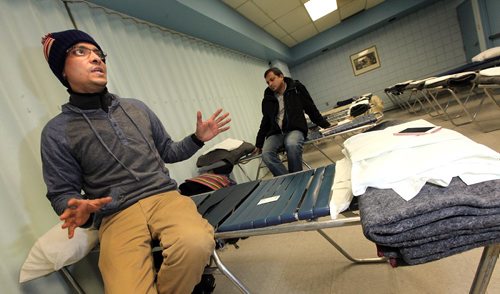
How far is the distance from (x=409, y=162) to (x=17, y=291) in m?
1.88

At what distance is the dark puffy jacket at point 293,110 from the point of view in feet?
8.71

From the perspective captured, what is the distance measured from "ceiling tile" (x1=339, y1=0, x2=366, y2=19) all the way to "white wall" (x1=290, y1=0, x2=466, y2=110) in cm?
147

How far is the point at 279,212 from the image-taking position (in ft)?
3.45

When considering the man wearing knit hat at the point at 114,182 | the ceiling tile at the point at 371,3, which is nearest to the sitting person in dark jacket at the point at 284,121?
the man wearing knit hat at the point at 114,182

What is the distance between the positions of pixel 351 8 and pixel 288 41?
172 centimetres

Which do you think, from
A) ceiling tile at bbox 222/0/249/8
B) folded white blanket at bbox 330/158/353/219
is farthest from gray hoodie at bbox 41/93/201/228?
ceiling tile at bbox 222/0/249/8

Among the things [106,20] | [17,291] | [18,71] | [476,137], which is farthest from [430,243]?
[476,137]

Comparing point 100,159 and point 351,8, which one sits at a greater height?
point 351,8

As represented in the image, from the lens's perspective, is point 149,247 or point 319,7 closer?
point 149,247

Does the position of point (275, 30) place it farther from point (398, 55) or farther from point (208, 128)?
point (208, 128)

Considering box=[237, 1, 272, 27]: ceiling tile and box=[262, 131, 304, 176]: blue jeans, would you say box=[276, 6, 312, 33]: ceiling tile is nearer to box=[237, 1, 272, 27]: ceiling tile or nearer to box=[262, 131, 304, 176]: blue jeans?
box=[237, 1, 272, 27]: ceiling tile

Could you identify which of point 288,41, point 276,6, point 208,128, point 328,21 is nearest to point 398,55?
point 328,21

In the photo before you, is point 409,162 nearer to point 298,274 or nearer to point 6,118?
point 298,274

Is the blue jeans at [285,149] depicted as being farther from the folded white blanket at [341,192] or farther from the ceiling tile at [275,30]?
the ceiling tile at [275,30]
